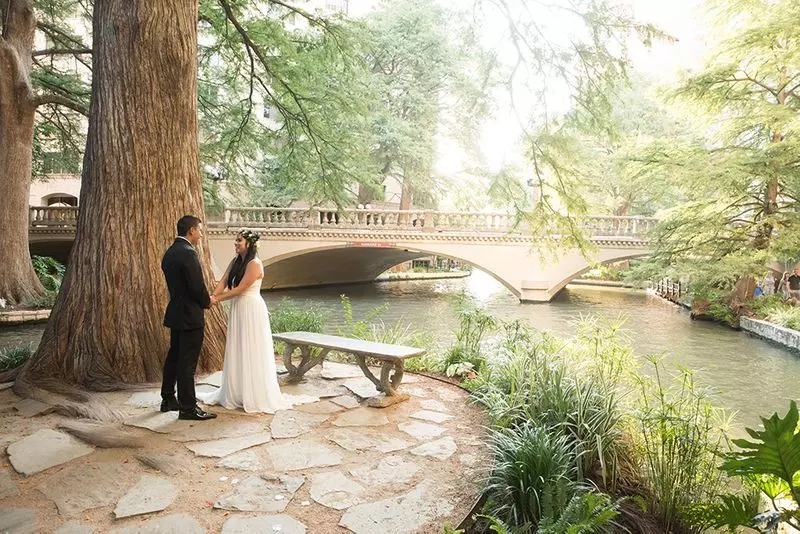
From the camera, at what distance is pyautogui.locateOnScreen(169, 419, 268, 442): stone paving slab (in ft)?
13.7

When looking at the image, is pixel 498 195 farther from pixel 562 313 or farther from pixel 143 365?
pixel 562 313

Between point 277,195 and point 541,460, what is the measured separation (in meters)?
24.3

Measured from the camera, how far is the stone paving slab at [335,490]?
3287 mm

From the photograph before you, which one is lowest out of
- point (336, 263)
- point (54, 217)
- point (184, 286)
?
point (336, 263)

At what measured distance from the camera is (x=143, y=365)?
17.8 ft

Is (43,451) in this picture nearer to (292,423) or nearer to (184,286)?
(184,286)

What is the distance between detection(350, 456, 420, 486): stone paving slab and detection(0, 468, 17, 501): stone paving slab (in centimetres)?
199

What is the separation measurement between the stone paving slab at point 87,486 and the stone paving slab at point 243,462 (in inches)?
23.2

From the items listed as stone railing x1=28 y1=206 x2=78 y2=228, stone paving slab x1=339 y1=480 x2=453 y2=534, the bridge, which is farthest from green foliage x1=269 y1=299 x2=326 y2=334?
stone railing x1=28 y1=206 x2=78 y2=228

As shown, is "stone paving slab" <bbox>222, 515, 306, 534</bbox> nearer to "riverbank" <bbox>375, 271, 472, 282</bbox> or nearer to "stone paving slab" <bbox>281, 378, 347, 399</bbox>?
"stone paving slab" <bbox>281, 378, 347, 399</bbox>

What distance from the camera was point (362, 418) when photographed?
4789 millimetres

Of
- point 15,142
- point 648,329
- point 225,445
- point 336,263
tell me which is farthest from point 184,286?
point 336,263

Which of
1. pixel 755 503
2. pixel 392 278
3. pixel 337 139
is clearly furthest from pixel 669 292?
pixel 755 503

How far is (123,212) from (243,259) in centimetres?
154
